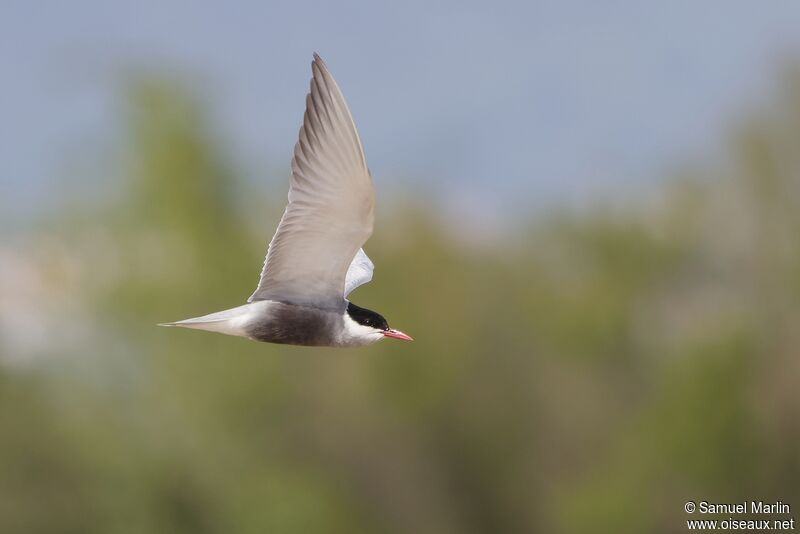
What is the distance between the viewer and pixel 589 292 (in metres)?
20.9

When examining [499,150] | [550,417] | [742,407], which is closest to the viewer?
[742,407]

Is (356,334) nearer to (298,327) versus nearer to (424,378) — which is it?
(298,327)

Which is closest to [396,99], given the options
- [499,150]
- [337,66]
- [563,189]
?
[337,66]

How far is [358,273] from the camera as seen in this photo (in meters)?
6.56

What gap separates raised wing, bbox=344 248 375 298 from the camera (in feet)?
21.1

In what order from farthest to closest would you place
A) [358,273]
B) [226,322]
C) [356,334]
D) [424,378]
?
1. [424,378]
2. [358,273]
3. [356,334]
4. [226,322]

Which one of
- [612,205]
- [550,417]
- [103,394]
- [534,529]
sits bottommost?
[534,529]

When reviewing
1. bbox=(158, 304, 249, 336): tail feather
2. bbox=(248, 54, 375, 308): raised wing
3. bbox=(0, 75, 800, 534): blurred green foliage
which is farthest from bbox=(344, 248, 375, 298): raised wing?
bbox=(0, 75, 800, 534): blurred green foliage

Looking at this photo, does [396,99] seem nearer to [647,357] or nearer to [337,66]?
[337,66]

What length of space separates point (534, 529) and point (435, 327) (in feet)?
9.44

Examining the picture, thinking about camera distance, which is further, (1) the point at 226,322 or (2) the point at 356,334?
(2) the point at 356,334

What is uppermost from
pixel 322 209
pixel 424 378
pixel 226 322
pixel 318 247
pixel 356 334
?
pixel 322 209

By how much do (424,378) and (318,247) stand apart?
46.8ft

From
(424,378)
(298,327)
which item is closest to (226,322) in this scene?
(298,327)
